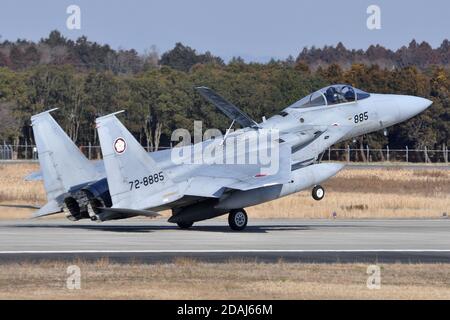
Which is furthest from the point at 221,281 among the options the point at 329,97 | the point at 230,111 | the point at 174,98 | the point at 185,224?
the point at 174,98

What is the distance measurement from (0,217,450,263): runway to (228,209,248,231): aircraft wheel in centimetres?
35

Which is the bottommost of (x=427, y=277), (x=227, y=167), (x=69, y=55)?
(x=427, y=277)

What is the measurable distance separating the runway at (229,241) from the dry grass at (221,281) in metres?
1.71

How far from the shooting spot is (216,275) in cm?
1952

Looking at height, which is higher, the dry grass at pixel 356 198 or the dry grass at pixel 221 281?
the dry grass at pixel 356 198

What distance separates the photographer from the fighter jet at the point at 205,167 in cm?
2788

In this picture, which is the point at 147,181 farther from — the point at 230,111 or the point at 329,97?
the point at 329,97

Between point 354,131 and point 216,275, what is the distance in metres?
15.2

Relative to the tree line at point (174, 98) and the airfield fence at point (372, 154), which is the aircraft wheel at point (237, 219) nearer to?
the tree line at point (174, 98)

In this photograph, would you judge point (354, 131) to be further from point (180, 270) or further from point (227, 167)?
point (180, 270)

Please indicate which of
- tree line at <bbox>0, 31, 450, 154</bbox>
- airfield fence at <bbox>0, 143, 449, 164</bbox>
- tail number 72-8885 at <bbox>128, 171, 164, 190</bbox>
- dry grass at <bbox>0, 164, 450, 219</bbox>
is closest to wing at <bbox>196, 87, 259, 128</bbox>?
tail number 72-8885 at <bbox>128, 171, 164, 190</bbox>

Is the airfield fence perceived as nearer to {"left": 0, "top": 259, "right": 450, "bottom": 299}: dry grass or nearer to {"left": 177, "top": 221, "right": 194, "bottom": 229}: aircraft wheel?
{"left": 177, "top": 221, "right": 194, "bottom": 229}: aircraft wheel

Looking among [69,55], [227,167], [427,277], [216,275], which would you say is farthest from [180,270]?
[69,55]

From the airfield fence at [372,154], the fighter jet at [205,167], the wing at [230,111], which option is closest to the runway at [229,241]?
the fighter jet at [205,167]
